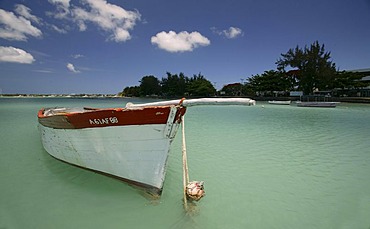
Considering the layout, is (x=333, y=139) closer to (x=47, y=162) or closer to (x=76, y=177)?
(x=76, y=177)

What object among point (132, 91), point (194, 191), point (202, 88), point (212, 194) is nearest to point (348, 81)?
point (202, 88)

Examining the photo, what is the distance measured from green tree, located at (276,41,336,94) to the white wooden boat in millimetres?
43281

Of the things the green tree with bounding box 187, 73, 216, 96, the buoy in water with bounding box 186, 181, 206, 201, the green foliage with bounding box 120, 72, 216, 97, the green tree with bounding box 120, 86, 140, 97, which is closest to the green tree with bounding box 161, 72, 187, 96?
the green foliage with bounding box 120, 72, 216, 97

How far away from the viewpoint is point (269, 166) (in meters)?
5.53

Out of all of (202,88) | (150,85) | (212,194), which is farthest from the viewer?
(150,85)

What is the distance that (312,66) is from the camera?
132ft

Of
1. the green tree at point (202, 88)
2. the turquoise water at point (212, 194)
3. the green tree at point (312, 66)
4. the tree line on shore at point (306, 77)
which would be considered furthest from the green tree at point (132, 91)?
the turquoise water at point (212, 194)

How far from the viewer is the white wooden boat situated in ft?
11.0

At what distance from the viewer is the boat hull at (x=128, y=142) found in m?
3.40

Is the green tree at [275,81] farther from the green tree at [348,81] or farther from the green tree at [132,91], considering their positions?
the green tree at [132,91]

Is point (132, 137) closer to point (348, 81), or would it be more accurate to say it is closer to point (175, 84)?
point (348, 81)

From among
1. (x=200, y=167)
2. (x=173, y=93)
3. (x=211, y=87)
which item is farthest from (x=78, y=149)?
(x=173, y=93)

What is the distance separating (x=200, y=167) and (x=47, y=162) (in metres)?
4.07

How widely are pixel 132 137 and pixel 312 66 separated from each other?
149 feet
